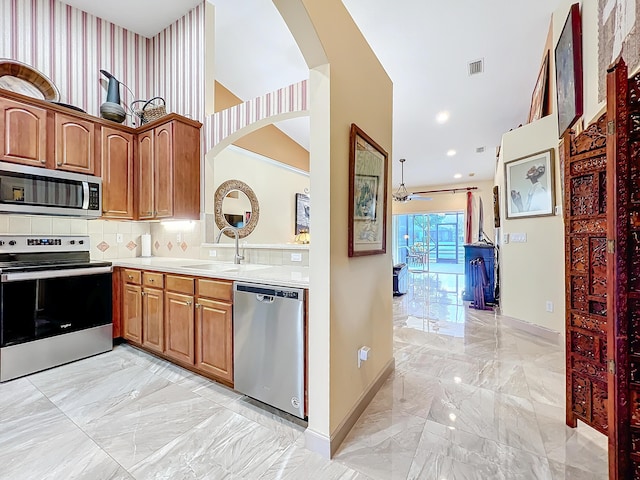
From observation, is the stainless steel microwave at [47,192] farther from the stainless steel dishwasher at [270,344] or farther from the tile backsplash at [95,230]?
the stainless steel dishwasher at [270,344]

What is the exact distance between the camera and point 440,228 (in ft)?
33.1

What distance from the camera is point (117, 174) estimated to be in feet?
10.8

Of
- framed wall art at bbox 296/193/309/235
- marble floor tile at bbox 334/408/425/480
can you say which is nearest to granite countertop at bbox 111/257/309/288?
marble floor tile at bbox 334/408/425/480

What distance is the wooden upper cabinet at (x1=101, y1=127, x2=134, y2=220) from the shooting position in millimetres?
3195

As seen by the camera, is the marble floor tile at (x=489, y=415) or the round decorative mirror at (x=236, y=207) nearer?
the marble floor tile at (x=489, y=415)

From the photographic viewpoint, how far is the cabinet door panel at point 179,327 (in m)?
2.36

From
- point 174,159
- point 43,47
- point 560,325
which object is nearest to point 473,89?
point 560,325

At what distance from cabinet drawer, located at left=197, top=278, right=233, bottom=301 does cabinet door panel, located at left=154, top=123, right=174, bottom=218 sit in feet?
4.20

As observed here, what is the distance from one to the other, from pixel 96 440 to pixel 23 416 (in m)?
0.70

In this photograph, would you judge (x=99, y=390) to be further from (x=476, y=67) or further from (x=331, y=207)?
(x=476, y=67)

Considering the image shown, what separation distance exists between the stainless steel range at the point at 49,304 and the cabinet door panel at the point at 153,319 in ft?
1.69

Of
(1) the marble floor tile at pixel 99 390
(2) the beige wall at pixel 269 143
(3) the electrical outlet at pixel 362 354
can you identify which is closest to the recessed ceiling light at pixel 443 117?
(2) the beige wall at pixel 269 143

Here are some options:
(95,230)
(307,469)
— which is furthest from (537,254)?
(95,230)

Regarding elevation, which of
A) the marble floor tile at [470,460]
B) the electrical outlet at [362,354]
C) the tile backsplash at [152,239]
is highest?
the tile backsplash at [152,239]
